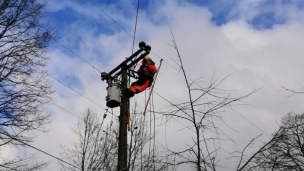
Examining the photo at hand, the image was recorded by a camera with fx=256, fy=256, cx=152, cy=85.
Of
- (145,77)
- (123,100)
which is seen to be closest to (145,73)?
(145,77)

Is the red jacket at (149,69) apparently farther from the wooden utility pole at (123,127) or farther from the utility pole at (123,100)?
the wooden utility pole at (123,127)

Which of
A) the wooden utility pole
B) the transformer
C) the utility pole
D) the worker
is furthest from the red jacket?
the transformer

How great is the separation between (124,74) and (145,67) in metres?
0.63

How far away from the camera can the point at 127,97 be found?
5527 millimetres

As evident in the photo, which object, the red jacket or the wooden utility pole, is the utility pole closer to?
the wooden utility pole

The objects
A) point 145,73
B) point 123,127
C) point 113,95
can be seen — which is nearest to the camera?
point 123,127

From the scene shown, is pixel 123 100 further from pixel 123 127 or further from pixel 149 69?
pixel 149 69

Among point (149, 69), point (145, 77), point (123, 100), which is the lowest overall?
point (123, 100)

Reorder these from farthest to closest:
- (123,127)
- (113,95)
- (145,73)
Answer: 1. (145,73)
2. (113,95)
3. (123,127)

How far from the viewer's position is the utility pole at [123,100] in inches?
183

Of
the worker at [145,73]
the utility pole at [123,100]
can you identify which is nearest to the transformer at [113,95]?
the utility pole at [123,100]

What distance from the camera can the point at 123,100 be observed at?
17.6ft

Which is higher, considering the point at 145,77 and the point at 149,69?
the point at 149,69

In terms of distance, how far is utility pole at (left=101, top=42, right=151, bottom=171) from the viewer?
4645mm
